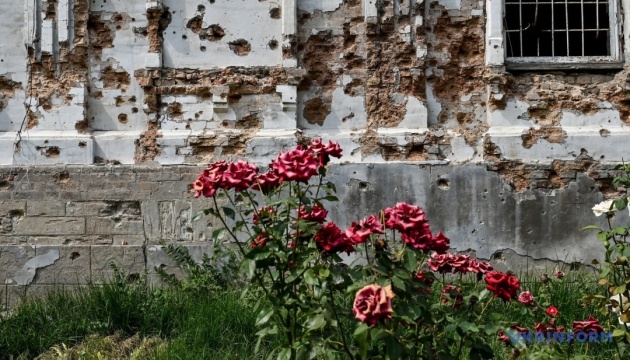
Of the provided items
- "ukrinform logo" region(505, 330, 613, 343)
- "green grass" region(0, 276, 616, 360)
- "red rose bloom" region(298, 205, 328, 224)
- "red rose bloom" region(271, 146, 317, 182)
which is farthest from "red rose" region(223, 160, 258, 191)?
"green grass" region(0, 276, 616, 360)

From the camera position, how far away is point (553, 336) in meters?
3.91

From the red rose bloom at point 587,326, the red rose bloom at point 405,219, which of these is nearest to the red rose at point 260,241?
the red rose bloom at point 405,219

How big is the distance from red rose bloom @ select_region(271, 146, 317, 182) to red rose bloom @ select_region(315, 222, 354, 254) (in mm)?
241

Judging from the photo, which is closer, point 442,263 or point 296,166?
point 296,166

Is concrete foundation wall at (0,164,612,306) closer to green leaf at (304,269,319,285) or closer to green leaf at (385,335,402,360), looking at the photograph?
green leaf at (304,269,319,285)

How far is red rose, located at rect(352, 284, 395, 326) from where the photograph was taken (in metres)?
2.73

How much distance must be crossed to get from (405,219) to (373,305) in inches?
20.3

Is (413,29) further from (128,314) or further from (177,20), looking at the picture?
(128,314)

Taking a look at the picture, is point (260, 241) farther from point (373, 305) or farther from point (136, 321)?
point (136, 321)

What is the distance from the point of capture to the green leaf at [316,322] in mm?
3162

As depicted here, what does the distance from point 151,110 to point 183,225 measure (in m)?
1.14

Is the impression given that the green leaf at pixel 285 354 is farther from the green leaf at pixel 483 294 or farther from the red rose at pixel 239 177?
the green leaf at pixel 483 294

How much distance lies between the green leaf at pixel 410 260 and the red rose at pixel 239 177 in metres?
0.77

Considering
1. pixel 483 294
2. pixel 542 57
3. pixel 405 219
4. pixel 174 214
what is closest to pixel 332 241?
pixel 405 219
